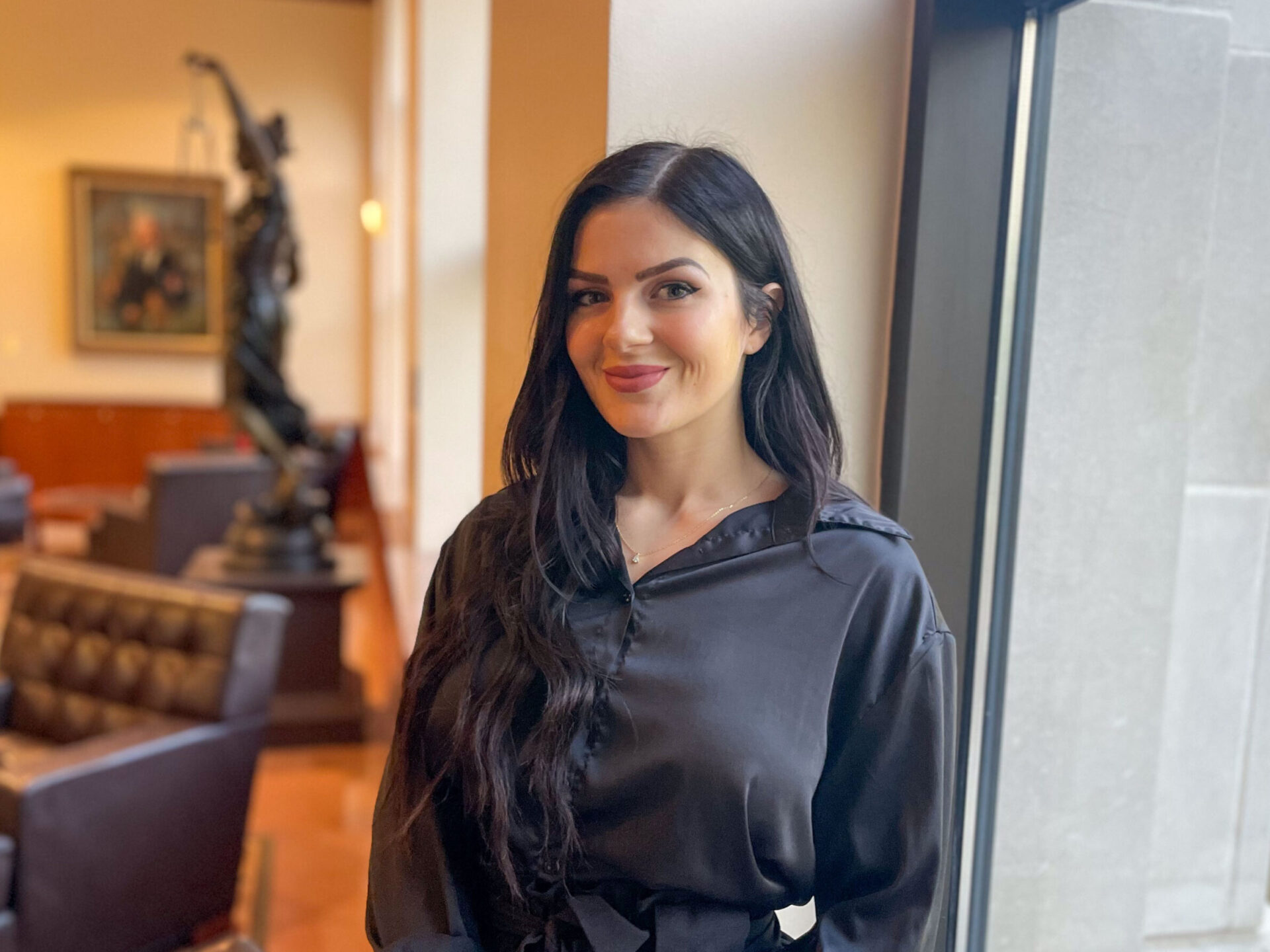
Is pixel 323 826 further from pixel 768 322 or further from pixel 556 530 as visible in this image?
pixel 768 322

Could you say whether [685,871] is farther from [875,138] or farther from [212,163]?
[212,163]

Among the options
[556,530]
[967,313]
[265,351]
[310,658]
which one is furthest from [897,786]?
[265,351]

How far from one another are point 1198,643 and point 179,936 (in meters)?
2.56

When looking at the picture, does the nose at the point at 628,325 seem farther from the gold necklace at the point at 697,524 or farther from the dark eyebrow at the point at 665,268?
the gold necklace at the point at 697,524

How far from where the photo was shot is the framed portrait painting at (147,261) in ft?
28.3

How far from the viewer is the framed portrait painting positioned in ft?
28.3

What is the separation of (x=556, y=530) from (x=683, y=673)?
0.78 feet

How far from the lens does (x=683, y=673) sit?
3.60 ft

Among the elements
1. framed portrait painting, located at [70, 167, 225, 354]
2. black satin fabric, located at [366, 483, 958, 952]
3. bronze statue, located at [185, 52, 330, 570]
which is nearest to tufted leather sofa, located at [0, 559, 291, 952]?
bronze statue, located at [185, 52, 330, 570]

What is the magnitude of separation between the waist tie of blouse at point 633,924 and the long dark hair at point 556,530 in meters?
0.05

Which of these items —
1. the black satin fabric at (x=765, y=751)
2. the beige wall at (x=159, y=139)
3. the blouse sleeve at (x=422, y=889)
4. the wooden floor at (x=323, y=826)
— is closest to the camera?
the black satin fabric at (x=765, y=751)

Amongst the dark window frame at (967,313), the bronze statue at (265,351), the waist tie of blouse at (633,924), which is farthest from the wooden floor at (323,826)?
the dark window frame at (967,313)

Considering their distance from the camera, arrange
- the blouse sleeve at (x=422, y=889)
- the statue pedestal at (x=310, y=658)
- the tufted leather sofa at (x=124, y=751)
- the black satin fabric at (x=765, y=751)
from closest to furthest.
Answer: the black satin fabric at (x=765, y=751)
the blouse sleeve at (x=422, y=889)
the tufted leather sofa at (x=124, y=751)
the statue pedestal at (x=310, y=658)

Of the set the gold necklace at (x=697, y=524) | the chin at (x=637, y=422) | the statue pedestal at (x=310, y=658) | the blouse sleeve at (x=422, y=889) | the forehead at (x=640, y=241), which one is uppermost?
the forehead at (x=640, y=241)
